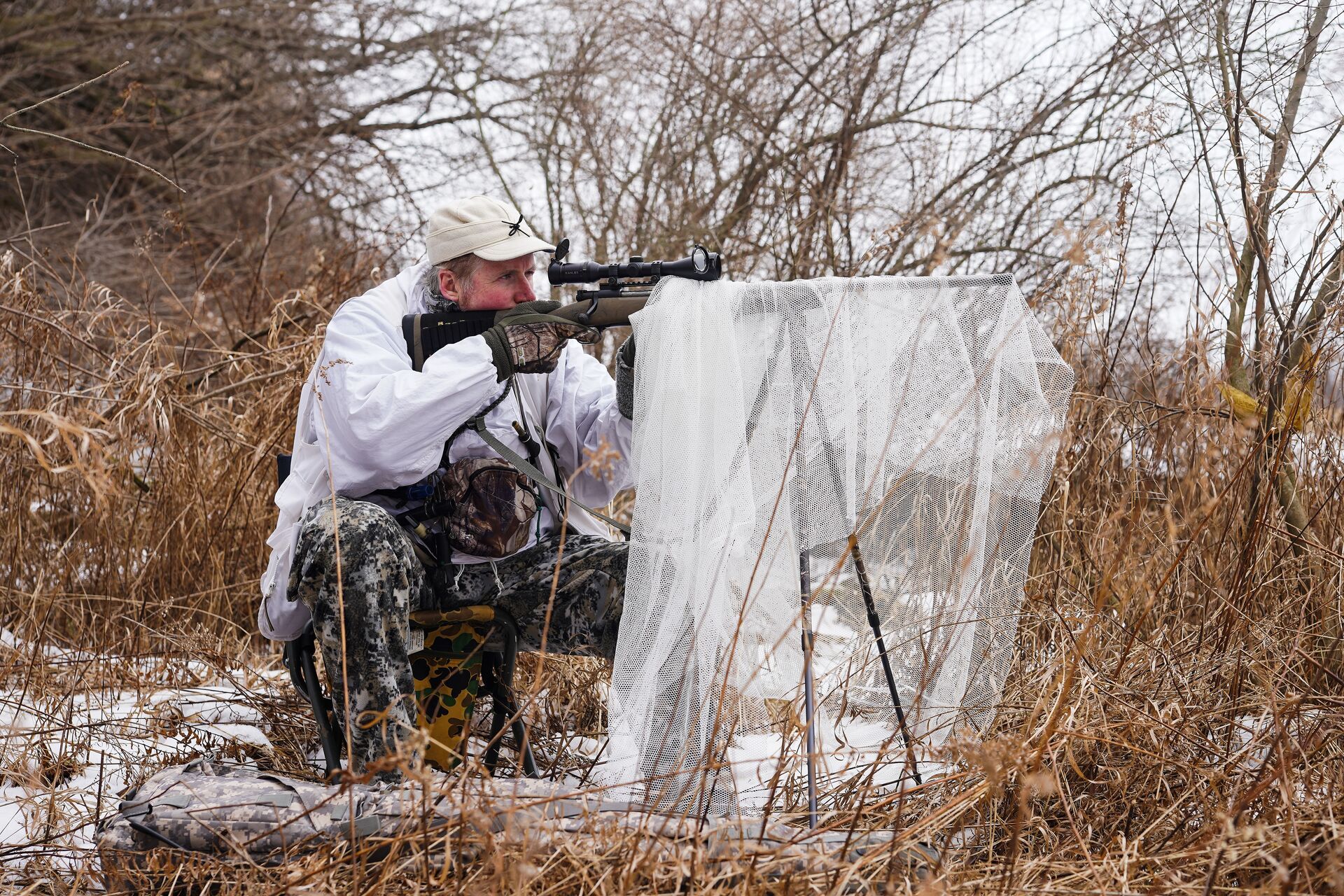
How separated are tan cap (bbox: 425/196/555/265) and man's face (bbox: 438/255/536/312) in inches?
1.8

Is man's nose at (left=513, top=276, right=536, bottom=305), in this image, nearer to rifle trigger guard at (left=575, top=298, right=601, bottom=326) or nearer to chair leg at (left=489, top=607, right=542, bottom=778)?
rifle trigger guard at (left=575, top=298, right=601, bottom=326)

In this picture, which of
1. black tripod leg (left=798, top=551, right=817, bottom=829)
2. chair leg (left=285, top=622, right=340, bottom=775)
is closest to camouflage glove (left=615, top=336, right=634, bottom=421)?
black tripod leg (left=798, top=551, right=817, bottom=829)

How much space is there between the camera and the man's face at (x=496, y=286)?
10.5ft

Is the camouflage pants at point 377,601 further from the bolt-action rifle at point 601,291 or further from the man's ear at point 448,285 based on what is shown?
the man's ear at point 448,285

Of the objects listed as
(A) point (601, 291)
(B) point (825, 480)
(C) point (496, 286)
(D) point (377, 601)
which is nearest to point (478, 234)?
(C) point (496, 286)

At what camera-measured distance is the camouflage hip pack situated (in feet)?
9.86

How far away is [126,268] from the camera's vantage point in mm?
7762

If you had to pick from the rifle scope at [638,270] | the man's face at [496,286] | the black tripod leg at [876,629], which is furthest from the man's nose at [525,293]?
the black tripod leg at [876,629]

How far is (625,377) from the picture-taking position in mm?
2896

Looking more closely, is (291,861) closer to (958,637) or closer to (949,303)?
(958,637)

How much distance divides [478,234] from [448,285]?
0.63ft

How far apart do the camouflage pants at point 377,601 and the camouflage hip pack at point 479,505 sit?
9 cm

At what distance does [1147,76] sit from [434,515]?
156 inches

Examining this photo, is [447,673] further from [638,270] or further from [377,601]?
[638,270]
